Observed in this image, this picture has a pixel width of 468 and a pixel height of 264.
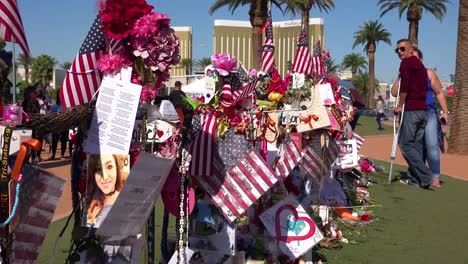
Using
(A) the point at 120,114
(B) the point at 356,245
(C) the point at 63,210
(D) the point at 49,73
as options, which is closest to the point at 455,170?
(B) the point at 356,245

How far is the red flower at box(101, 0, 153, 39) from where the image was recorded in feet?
9.64

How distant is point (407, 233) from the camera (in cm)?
593

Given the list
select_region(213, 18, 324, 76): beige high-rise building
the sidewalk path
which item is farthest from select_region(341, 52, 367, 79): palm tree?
the sidewalk path

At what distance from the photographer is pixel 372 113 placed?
46.3 m

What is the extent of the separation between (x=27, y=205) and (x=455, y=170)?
10852 millimetres

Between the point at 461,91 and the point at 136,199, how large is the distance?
1354 centimetres

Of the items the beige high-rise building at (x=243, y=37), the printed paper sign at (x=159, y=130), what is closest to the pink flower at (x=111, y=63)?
the printed paper sign at (x=159, y=130)

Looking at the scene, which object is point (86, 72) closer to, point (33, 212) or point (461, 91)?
point (33, 212)

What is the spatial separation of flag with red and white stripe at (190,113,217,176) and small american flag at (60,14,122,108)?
892mm

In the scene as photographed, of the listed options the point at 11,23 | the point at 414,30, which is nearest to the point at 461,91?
the point at 11,23

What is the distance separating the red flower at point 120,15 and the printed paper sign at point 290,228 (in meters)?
2.02

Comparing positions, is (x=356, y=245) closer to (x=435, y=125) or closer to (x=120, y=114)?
(x=120, y=114)

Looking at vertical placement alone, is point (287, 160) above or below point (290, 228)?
above

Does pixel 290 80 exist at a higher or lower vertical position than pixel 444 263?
higher
